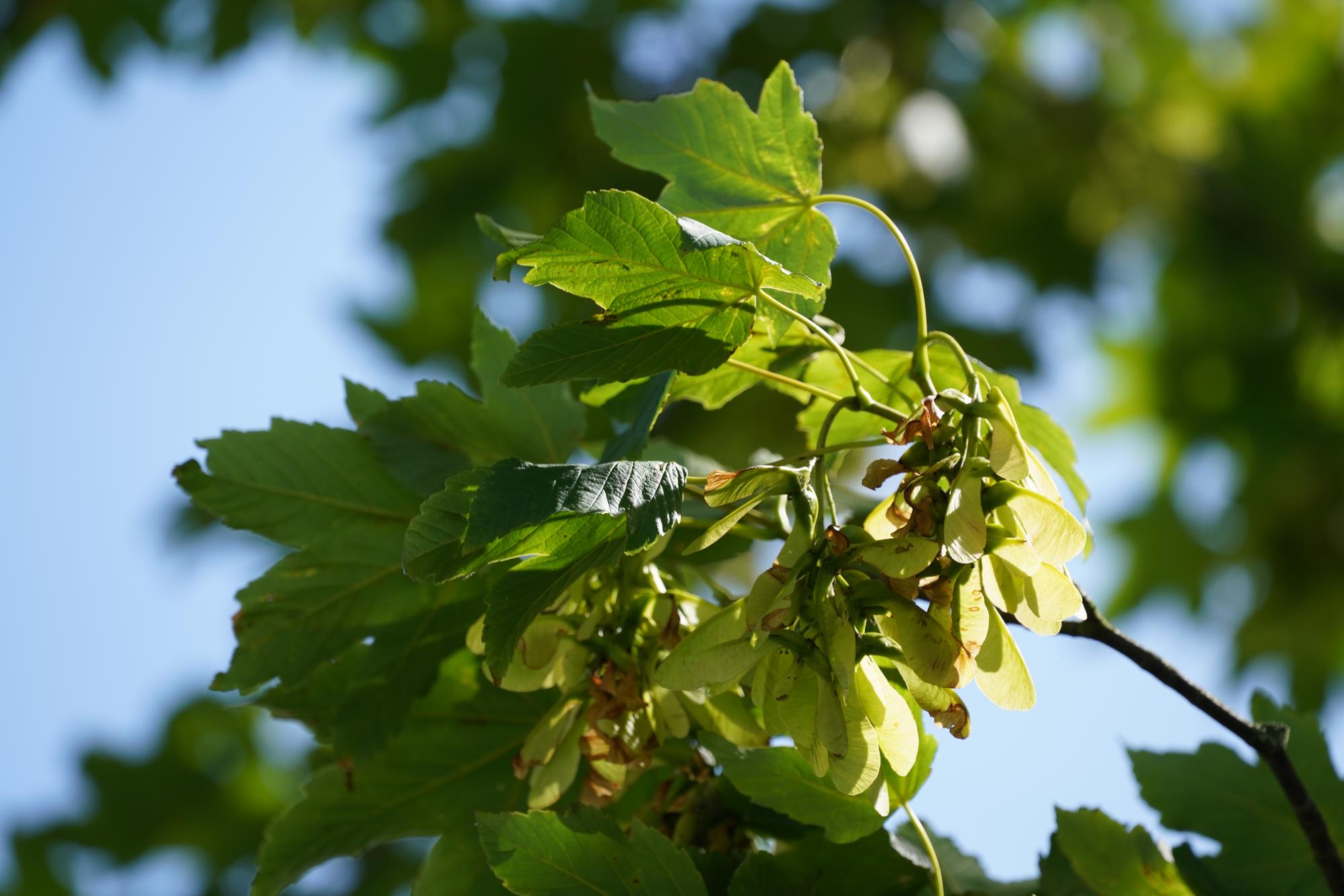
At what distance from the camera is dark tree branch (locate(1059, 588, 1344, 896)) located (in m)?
0.85

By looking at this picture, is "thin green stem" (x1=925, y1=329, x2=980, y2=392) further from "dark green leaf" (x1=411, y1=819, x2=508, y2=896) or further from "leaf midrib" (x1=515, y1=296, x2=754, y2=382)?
"dark green leaf" (x1=411, y1=819, x2=508, y2=896)

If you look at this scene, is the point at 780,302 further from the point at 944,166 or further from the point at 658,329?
the point at 944,166

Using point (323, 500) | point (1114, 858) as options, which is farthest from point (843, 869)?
point (323, 500)

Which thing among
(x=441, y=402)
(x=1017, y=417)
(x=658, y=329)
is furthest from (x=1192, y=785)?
(x=441, y=402)

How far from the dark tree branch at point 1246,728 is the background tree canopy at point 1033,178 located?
3.37m

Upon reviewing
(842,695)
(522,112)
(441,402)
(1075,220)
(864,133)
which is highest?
(1075,220)

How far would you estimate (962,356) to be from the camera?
850mm

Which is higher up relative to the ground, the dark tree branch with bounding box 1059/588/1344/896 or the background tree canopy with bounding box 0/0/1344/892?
the background tree canopy with bounding box 0/0/1344/892

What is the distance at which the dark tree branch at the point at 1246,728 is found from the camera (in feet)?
2.79

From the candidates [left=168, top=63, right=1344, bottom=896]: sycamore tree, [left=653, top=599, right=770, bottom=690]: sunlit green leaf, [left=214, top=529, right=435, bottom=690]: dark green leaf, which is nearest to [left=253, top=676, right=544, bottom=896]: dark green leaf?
[left=168, top=63, right=1344, bottom=896]: sycamore tree

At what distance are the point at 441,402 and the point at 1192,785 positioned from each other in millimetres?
779

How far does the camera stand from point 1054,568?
0.73m

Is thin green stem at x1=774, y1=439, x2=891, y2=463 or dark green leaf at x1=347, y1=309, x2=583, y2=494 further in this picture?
dark green leaf at x1=347, y1=309, x2=583, y2=494

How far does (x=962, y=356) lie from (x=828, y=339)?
0.40ft
